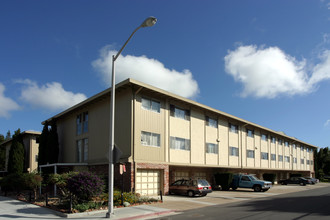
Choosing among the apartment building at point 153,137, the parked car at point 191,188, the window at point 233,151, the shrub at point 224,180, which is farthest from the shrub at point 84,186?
the window at point 233,151

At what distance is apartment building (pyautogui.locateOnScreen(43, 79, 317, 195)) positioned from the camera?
21.2 m

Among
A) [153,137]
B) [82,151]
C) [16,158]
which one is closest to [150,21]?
[153,137]

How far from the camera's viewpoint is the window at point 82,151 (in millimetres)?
26388

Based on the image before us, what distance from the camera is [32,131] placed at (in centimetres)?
3484

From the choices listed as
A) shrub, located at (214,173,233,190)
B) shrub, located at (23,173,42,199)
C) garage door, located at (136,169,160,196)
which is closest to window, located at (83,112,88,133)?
shrub, located at (23,173,42,199)

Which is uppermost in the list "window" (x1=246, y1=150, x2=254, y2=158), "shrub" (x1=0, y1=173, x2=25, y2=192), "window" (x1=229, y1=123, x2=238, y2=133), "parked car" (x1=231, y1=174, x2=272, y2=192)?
"window" (x1=229, y1=123, x2=238, y2=133)

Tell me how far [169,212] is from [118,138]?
8.78 meters

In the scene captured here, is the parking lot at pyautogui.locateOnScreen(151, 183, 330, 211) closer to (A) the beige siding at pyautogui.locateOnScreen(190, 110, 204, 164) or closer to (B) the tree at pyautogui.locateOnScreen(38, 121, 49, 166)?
(A) the beige siding at pyautogui.locateOnScreen(190, 110, 204, 164)

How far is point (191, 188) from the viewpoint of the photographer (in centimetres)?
2192

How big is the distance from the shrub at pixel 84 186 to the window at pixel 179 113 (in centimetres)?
1053

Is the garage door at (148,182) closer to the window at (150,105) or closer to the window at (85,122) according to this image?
the window at (150,105)

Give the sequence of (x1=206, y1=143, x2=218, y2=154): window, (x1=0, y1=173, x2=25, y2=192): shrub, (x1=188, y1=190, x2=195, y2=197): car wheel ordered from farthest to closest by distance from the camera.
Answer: (x1=206, y1=143, x2=218, y2=154): window < (x1=188, y1=190, x2=195, y2=197): car wheel < (x1=0, y1=173, x2=25, y2=192): shrub

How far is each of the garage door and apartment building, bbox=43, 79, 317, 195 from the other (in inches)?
2.8

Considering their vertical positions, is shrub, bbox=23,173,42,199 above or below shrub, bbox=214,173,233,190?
above
